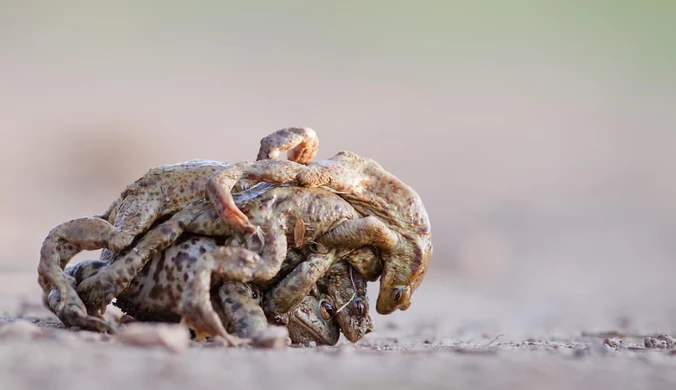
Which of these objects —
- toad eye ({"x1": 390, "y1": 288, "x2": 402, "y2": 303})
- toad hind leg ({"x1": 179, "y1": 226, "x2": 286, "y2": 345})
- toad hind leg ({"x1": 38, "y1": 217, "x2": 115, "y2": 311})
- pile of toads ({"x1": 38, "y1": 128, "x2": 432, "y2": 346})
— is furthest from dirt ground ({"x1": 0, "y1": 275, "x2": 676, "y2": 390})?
toad eye ({"x1": 390, "y1": 288, "x2": 402, "y2": 303})

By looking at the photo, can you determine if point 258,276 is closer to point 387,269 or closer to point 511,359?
point 387,269

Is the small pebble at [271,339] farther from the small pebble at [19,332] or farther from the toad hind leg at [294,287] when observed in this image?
the small pebble at [19,332]

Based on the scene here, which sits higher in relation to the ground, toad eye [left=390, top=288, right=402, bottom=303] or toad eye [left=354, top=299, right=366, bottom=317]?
toad eye [left=390, top=288, right=402, bottom=303]

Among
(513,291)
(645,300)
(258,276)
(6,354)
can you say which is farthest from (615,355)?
(513,291)

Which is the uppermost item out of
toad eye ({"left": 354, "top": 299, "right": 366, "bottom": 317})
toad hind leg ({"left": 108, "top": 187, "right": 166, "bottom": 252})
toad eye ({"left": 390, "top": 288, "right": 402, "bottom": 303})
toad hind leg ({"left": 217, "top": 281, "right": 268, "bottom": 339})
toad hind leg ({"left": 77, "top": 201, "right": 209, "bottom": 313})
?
toad hind leg ({"left": 108, "top": 187, "right": 166, "bottom": 252})

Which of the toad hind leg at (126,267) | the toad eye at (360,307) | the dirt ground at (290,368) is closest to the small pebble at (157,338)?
the dirt ground at (290,368)

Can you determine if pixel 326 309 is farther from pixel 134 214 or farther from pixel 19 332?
pixel 19 332

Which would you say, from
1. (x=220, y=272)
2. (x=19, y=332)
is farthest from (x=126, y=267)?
(x=19, y=332)

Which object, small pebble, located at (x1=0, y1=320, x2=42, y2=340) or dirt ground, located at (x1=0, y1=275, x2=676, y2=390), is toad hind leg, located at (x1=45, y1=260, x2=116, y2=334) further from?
small pebble, located at (x1=0, y1=320, x2=42, y2=340)
